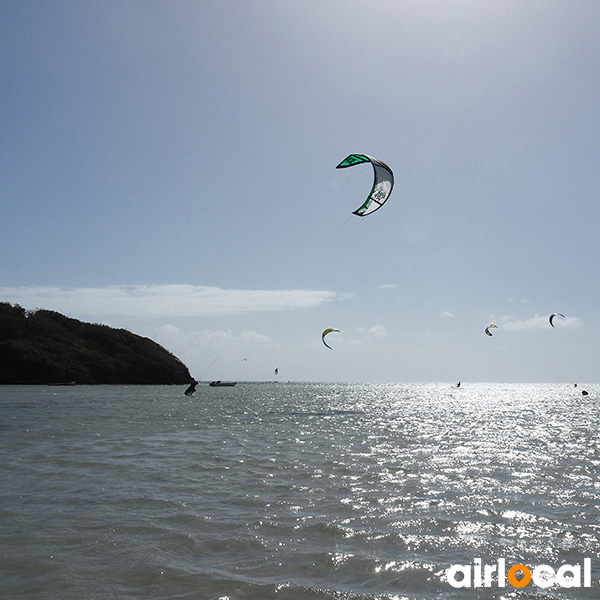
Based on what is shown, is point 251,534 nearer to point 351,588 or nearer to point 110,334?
point 351,588

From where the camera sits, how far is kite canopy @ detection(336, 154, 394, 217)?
18.7 m

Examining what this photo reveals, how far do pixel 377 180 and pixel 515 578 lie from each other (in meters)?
15.5

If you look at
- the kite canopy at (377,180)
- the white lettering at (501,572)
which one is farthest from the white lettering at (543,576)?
the kite canopy at (377,180)

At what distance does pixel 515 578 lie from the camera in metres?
5.44

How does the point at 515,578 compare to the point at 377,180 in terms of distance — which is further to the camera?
the point at 377,180

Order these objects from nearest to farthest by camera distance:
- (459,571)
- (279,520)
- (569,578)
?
(569,578) < (459,571) < (279,520)

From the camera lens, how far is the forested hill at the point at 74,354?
73500 millimetres

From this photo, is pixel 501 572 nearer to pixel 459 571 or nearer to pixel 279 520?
pixel 459 571

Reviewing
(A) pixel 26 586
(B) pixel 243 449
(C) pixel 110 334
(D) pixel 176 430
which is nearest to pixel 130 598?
(A) pixel 26 586

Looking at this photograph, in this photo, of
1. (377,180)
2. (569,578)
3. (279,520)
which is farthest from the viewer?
(377,180)

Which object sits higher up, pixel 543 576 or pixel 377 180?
pixel 377 180

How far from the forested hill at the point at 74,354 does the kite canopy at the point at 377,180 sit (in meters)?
70.3

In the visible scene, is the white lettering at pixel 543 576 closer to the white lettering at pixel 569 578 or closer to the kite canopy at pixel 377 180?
the white lettering at pixel 569 578

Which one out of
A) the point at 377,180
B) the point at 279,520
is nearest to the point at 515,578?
the point at 279,520
